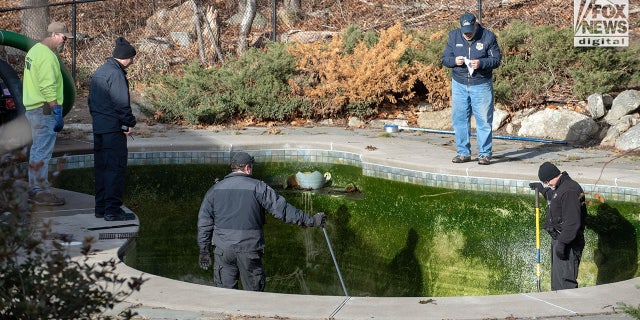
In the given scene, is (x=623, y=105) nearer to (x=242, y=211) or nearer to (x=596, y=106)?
(x=596, y=106)

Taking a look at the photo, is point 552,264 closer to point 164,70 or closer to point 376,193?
point 376,193

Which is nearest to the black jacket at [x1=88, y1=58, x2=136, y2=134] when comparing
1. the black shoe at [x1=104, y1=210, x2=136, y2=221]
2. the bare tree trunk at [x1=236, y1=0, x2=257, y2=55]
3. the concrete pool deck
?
the black shoe at [x1=104, y1=210, x2=136, y2=221]

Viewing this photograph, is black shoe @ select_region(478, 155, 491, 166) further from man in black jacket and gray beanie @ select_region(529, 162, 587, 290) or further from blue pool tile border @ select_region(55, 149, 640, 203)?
man in black jacket and gray beanie @ select_region(529, 162, 587, 290)

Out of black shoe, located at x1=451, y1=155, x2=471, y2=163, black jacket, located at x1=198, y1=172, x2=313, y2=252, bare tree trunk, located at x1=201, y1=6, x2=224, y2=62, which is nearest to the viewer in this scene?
black jacket, located at x1=198, y1=172, x2=313, y2=252

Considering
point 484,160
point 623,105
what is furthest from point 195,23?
point 484,160

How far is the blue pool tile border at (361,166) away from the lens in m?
9.87

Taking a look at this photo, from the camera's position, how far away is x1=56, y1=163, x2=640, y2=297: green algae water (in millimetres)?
9422

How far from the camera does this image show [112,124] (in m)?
9.09

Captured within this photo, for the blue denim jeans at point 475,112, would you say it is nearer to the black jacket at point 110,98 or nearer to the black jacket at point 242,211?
the black jacket at point 242,211

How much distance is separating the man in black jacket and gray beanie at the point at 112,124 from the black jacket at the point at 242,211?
1.47 meters

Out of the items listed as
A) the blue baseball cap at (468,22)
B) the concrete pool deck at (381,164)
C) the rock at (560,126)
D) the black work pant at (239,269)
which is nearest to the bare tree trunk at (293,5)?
the concrete pool deck at (381,164)

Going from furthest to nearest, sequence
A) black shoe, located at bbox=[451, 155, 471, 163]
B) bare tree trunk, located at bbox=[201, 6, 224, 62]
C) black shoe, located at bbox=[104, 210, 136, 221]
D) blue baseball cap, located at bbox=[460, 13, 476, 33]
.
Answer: bare tree trunk, located at bbox=[201, 6, 224, 62] → black shoe, located at bbox=[451, 155, 471, 163] → blue baseball cap, located at bbox=[460, 13, 476, 33] → black shoe, located at bbox=[104, 210, 136, 221]

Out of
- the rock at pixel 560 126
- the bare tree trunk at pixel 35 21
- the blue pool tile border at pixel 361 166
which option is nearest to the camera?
the blue pool tile border at pixel 361 166

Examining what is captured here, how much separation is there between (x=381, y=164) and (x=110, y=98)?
3.67 m
